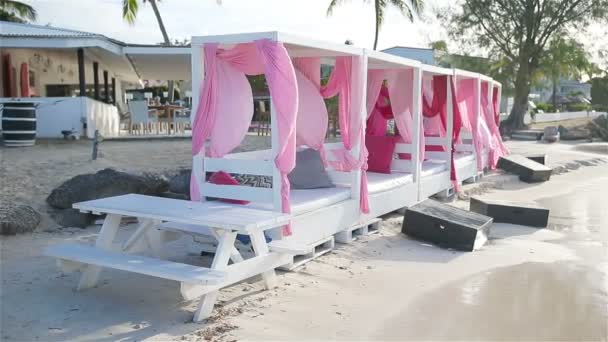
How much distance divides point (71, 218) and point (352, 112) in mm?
3564

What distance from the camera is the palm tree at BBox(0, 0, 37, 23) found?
92.7 ft

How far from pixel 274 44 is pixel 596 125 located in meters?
24.2

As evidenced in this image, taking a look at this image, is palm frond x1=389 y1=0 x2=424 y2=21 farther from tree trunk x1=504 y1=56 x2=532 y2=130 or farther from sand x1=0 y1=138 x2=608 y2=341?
sand x1=0 y1=138 x2=608 y2=341

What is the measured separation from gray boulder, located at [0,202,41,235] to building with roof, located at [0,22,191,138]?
847 centimetres

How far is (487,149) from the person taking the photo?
13.2 metres

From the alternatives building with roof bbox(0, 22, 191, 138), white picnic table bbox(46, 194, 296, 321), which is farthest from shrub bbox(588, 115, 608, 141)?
white picnic table bbox(46, 194, 296, 321)

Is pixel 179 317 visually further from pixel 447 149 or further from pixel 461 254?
pixel 447 149

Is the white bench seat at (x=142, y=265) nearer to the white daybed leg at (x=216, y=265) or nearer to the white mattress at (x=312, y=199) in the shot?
the white daybed leg at (x=216, y=265)

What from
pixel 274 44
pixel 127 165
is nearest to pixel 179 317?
pixel 274 44

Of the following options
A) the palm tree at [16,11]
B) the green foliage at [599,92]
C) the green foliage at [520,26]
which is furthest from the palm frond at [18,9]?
the green foliage at [599,92]

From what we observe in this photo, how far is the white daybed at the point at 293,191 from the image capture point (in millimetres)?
5465

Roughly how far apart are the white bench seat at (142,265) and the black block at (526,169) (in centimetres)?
994

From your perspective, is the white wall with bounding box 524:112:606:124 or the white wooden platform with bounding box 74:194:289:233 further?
the white wall with bounding box 524:112:606:124

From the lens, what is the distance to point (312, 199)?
6316 mm
